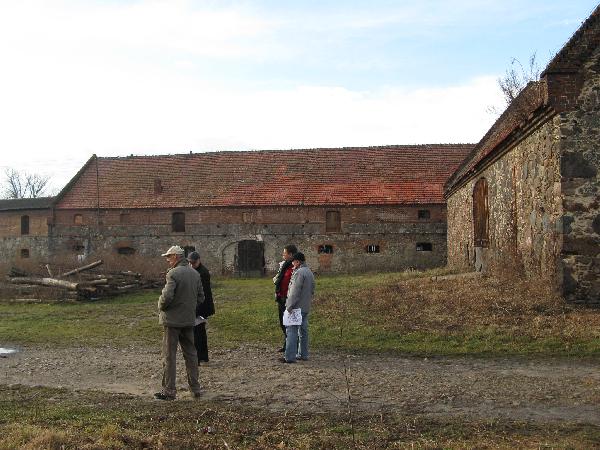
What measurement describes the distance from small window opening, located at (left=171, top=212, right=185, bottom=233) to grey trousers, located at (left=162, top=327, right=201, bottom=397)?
27264mm

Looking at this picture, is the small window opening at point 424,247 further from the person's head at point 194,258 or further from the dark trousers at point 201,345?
the dark trousers at point 201,345

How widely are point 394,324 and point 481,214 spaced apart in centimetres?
928

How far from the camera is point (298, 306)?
30.6 ft

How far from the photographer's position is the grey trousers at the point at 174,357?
7195 mm

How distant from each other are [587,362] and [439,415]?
11.5 feet

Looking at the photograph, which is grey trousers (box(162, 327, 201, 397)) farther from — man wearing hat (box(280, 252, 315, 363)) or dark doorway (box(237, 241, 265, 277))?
dark doorway (box(237, 241, 265, 277))

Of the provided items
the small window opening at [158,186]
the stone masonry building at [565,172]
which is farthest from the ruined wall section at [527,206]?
the small window opening at [158,186]

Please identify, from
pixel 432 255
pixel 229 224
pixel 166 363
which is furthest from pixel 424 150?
pixel 166 363

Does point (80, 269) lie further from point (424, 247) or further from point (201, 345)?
point (424, 247)

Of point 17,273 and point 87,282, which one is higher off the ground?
point 17,273

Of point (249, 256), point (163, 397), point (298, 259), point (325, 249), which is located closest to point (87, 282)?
point (298, 259)

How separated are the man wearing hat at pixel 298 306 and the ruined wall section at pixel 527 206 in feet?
17.7

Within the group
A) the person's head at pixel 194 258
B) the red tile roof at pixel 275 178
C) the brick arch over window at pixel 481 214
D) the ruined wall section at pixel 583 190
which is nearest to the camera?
the person's head at pixel 194 258

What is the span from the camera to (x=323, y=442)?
17.2ft
